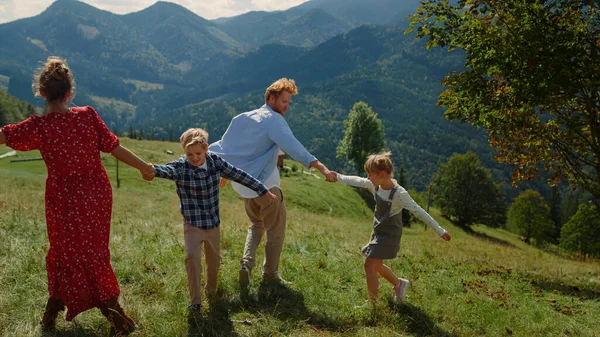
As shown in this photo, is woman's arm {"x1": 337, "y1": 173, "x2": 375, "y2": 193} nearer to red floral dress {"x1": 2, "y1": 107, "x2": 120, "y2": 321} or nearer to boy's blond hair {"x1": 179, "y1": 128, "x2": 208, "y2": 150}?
boy's blond hair {"x1": 179, "y1": 128, "x2": 208, "y2": 150}

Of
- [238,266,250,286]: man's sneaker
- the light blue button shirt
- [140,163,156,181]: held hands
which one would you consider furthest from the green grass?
the light blue button shirt

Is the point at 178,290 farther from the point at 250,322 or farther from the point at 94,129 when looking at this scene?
the point at 94,129

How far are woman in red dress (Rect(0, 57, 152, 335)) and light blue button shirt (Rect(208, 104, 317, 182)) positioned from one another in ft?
7.11

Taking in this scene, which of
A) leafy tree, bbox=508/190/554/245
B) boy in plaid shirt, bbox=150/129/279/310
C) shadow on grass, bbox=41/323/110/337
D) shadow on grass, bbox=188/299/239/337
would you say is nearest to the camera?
shadow on grass, bbox=41/323/110/337

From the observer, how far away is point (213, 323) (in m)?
5.41

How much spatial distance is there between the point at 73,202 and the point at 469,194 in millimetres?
69177

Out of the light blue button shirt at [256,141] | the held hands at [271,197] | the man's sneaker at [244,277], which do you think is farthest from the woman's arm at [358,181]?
the man's sneaker at [244,277]

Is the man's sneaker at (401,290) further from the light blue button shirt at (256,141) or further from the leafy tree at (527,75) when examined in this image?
the leafy tree at (527,75)

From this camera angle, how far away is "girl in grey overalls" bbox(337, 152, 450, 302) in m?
6.21

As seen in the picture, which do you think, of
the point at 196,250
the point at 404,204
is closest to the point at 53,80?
the point at 196,250

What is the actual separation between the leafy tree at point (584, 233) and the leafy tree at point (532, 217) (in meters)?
7.02

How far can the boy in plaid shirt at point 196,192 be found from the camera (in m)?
5.55

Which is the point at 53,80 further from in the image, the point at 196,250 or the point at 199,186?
the point at 196,250

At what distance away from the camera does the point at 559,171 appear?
13.0 metres
